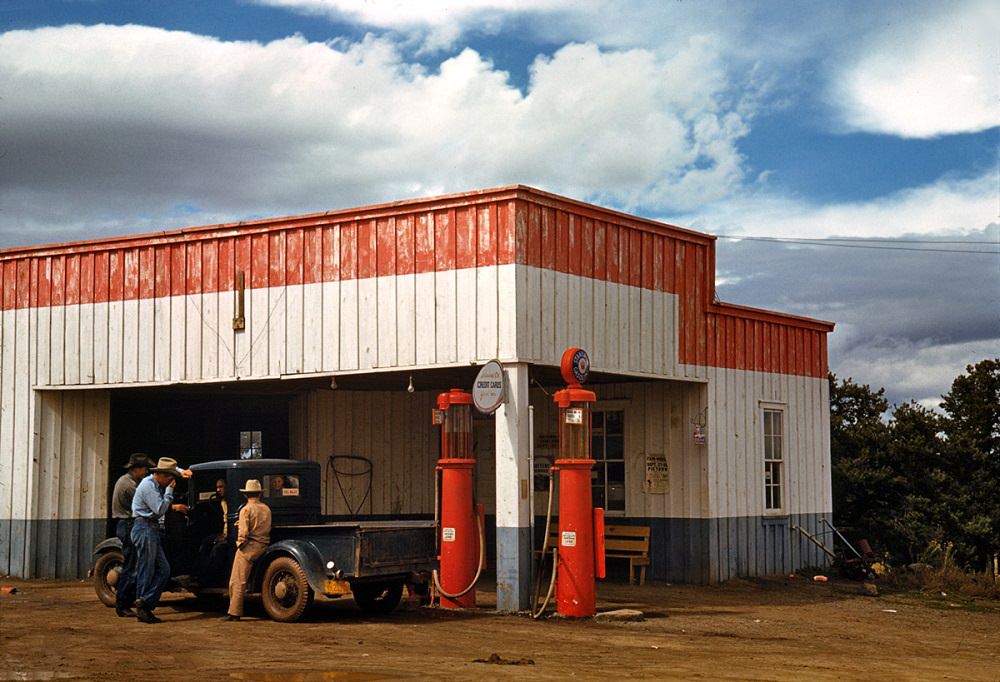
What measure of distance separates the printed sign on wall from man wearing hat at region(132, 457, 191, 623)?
8332mm

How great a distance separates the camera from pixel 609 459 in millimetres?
21109

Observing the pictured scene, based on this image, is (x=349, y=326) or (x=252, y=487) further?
(x=349, y=326)

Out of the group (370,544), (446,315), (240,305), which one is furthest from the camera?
(240,305)

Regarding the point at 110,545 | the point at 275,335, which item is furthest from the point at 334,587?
the point at 275,335

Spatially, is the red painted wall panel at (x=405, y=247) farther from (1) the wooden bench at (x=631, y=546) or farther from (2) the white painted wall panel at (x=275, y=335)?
(1) the wooden bench at (x=631, y=546)

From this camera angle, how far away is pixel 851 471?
27.1m

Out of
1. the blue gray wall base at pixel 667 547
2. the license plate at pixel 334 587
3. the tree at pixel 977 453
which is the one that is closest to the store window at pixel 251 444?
the blue gray wall base at pixel 667 547

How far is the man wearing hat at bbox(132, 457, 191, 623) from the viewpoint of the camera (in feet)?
48.7

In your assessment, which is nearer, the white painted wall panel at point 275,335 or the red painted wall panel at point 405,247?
the red painted wall panel at point 405,247

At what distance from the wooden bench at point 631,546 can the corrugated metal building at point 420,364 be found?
242 millimetres

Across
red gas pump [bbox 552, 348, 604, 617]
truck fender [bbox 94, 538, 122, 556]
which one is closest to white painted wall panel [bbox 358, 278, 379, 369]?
red gas pump [bbox 552, 348, 604, 617]

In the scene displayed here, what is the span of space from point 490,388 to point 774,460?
26.5 feet

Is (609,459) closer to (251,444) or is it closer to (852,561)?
(852,561)

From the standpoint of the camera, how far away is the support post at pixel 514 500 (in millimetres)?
15875
